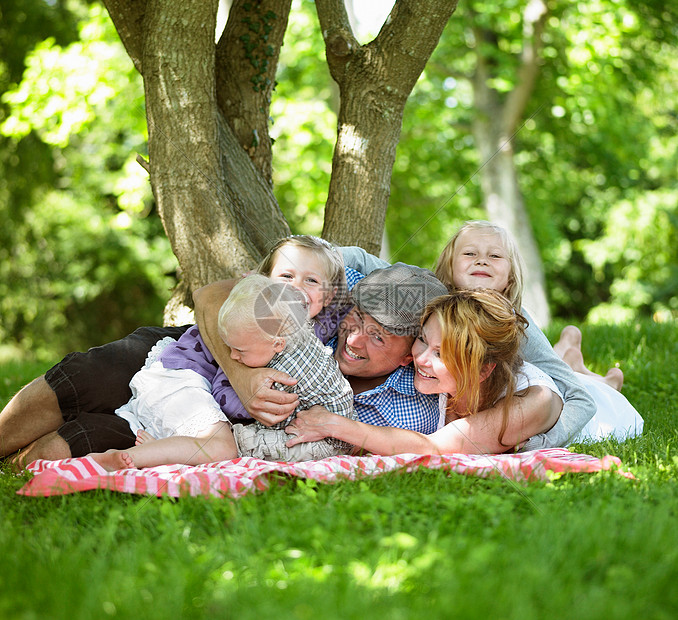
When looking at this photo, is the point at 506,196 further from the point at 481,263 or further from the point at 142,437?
the point at 142,437

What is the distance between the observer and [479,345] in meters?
3.17

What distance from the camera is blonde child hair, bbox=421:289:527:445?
10.4 feet

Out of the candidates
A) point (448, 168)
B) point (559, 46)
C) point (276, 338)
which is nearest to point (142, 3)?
point (276, 338)

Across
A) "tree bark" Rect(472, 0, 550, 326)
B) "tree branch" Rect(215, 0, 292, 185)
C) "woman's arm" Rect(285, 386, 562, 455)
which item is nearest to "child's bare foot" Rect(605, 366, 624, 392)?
"woman's arm" Rect(285, 386, 562, 455)

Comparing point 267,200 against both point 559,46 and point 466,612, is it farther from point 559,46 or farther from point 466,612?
point 559,46

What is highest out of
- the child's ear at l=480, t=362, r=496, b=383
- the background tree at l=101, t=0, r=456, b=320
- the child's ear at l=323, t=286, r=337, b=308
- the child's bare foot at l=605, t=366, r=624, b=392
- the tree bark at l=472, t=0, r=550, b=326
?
the tree bark at l=472, t=0, r=550, b=326

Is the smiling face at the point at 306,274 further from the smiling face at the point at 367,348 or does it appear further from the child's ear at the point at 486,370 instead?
the child's ear at the point at 486,370

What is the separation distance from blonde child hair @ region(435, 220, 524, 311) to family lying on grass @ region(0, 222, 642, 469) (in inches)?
4.7

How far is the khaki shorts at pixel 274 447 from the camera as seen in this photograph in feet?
10.5

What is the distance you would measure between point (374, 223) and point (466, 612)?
3.39 metres

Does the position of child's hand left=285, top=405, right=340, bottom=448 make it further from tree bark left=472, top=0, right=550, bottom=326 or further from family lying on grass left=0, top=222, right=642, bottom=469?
tree bark left=472, top=0, right=550, bottom=326

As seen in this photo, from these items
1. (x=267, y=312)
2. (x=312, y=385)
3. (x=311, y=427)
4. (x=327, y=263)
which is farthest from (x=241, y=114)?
(x=311, y=427)

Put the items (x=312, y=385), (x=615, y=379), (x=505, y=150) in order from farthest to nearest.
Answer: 1. (x=505, y=150)
2. (x=615, y=379)
3. (x=312, y=385)

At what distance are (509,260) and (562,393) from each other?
29.8 inches
